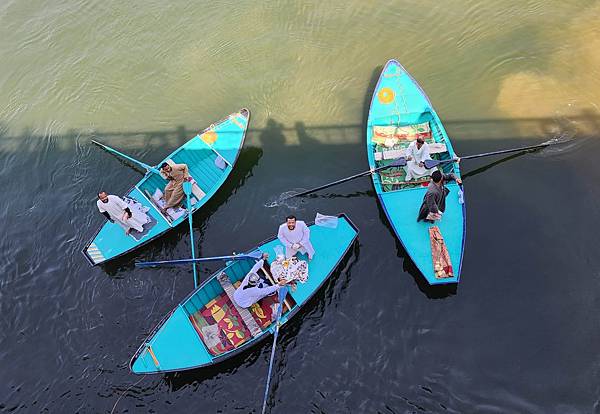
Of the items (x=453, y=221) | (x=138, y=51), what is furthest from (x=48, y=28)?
(x=453, y=221)

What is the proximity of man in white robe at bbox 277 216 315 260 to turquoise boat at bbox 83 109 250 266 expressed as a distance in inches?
114

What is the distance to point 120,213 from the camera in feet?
38.6

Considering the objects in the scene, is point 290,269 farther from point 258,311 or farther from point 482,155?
point 482,155

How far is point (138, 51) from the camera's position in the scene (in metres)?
16.6

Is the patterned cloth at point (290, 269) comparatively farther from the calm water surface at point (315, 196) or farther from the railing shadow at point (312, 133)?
the railing shadow at point (312, 133)

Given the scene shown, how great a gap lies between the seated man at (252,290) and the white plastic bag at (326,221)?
181 centimetres

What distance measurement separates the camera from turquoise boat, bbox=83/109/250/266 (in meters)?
12.1

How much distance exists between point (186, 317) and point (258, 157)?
5.23 m

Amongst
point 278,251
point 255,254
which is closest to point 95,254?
point 255,254

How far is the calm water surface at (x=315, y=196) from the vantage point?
34.6 ft

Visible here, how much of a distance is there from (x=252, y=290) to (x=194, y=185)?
3.84 metres

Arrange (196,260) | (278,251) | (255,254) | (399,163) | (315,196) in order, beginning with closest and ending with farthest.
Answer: (196,260)
(255,254)
(278,251)
(399,163)
(315,196)

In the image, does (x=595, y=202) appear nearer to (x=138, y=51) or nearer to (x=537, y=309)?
(x=537, y=309)

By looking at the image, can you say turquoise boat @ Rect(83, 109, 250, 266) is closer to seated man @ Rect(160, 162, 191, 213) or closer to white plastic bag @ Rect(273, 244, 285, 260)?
seated man @ Rect(160, 162, 191, 213)
